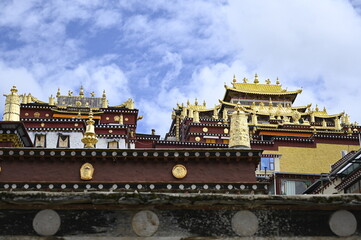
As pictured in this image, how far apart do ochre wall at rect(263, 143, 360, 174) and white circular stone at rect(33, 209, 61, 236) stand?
39983mm

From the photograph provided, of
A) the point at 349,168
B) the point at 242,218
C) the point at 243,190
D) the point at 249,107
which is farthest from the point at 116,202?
the point at 249,107

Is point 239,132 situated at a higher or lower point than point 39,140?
lower

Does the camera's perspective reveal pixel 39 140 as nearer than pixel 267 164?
Yes

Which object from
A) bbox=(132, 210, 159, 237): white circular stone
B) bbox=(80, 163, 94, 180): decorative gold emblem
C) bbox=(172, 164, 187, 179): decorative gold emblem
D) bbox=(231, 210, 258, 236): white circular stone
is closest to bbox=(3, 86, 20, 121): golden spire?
bbox=(80, 163, 94, 180): decorative gold emblem

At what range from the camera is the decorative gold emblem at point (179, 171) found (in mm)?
21703

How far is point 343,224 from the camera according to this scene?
7145 millimetres

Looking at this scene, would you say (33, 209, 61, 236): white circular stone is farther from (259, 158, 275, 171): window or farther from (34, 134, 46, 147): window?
(259, 158, 275, 171): window

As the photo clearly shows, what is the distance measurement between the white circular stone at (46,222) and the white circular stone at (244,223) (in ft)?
7.99

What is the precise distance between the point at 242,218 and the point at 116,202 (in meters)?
1.75

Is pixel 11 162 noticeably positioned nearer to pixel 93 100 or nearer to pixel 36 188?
pixel 36 188

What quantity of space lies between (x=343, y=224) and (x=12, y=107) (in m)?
20.9

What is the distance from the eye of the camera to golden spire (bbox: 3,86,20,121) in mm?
25005

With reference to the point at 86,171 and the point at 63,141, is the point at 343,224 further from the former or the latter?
the point at 63,141

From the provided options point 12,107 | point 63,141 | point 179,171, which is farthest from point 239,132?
point 63,141
